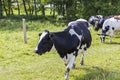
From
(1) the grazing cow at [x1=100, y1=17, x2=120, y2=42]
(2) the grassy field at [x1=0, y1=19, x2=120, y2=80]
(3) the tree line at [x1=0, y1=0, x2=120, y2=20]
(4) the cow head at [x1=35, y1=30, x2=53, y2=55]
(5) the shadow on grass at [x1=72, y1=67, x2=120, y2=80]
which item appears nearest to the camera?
(4) the cow head at [x1=35, y1=30, x2=53, y2=55]

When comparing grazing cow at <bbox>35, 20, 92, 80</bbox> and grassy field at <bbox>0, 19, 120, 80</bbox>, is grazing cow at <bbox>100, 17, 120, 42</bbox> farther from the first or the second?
grazing cow at <bbox>35, 20, 92, 80</bbox>

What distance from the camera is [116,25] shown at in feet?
52.1

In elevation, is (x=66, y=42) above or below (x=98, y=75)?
above

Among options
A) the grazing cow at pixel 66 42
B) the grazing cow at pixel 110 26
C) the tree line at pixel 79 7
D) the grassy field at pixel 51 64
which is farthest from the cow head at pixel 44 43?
the tree line at pixel 79 7

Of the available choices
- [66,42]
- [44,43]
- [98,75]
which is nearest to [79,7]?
[98,75]

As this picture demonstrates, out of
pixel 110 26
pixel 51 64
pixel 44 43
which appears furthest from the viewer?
pixel 110 26

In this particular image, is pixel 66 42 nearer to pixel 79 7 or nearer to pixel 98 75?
pixel 98 75

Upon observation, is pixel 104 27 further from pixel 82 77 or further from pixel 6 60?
pixel 82 77

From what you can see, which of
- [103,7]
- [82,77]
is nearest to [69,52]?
[82,77]

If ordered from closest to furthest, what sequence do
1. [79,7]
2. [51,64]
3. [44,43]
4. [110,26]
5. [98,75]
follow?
[44,43] < [98,75] < [51,64] < [110,26] < [79,7]

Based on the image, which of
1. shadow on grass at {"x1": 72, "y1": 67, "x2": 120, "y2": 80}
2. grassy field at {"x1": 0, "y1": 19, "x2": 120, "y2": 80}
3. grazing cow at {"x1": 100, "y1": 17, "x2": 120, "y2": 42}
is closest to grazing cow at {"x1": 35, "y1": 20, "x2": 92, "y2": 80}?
shadow on grass at {"x1": 72, "y1": 67, "x2": 120, "y2": 80}

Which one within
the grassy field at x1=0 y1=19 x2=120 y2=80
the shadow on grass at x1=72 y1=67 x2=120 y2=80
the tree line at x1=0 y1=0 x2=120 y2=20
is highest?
the shadow on grass at x1=72 y1=67 x2=120 y2=80

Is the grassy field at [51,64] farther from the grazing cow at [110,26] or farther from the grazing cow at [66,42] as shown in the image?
the grazing cow at [66,42]

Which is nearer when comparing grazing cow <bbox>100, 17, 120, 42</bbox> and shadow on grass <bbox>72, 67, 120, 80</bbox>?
shadow on grass <bbox>72, 67, 120, 80</bbox>
